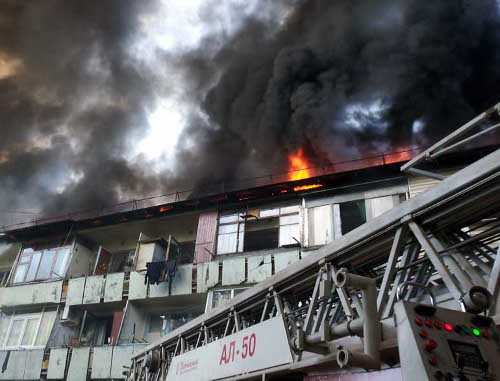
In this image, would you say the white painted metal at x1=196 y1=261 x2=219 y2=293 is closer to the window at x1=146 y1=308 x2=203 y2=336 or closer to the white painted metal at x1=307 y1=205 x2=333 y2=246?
the window at x1=146 y1=308 x2=203 y2=336

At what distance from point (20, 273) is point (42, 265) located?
1569 mm

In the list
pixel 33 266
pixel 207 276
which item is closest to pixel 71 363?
pixel 33 266

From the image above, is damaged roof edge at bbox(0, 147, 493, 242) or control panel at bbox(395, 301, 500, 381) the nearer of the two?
control panel at bbox(395, 301, 500, 381)

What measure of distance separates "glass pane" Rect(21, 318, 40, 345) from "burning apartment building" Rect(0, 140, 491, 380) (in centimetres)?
6

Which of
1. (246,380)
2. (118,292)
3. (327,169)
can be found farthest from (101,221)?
(246,380)

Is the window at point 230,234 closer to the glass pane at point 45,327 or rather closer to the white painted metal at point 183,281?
the white painted metal at point 183,281

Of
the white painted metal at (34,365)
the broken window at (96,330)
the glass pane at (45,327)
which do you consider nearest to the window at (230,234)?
the broken window at (96,330)

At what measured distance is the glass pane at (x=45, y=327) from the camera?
2211 cm

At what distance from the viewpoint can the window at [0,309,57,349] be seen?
73.2ft

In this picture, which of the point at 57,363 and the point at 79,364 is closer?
the point at 79,364

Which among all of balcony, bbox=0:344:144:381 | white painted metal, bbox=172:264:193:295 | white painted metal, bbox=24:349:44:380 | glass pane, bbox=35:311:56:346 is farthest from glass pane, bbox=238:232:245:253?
white painted metal, bbox=24:349:44:380

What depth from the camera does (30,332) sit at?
22.7 m

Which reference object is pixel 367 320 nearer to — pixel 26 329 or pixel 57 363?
pixel 57 363

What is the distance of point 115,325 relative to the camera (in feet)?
72.1
